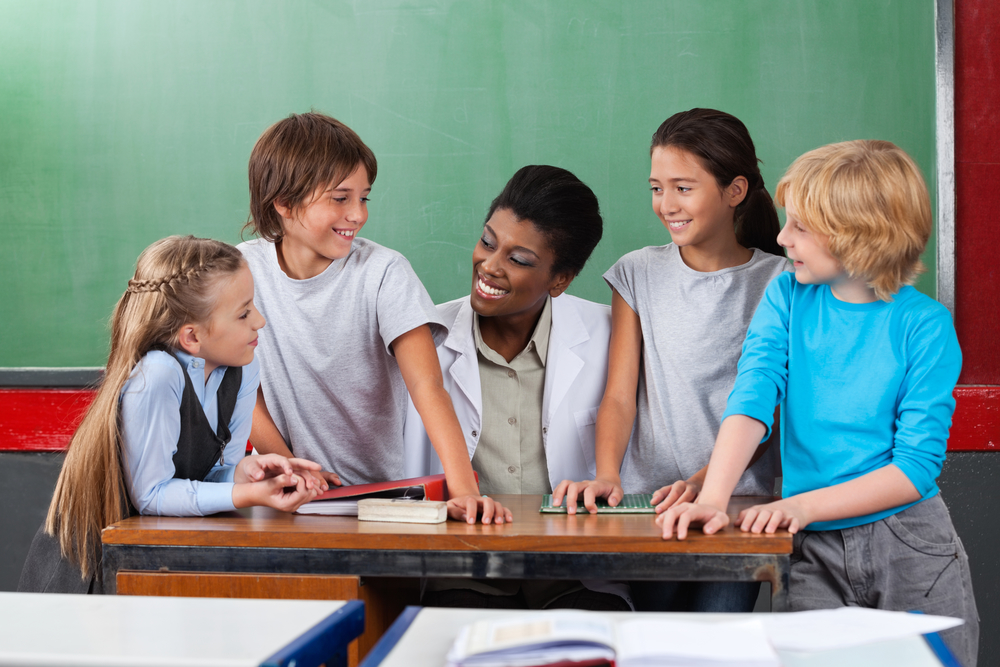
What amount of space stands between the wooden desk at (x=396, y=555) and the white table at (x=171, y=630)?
0.23 m

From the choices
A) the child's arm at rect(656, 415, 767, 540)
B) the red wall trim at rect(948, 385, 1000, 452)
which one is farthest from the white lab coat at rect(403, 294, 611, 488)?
the red wall trim at rect(948, 385, 1000, 452)

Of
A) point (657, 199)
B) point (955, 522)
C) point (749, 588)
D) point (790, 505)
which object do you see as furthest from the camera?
point (955, 522)

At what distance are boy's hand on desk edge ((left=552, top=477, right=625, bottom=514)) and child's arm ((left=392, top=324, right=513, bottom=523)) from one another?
140 millimetres

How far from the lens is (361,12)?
275cm

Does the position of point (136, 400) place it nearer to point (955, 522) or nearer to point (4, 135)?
point (4, 135)

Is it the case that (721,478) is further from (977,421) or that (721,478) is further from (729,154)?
(977,421)

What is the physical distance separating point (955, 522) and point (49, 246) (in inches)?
125

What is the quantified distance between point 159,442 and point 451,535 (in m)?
0.60

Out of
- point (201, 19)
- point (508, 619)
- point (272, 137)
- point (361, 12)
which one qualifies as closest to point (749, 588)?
point (508, 619)

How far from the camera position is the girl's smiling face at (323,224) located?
192 cm

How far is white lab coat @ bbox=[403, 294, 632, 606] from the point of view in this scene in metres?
2.04

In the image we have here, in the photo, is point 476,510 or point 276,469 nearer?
point 476,510

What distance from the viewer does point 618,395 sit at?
1986 millimetres

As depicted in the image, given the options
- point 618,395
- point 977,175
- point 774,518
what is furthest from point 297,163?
point 977,175
